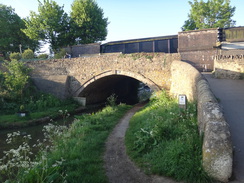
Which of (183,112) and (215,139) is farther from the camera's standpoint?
(183,112)

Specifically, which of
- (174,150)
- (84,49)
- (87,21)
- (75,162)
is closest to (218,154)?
(174,150)

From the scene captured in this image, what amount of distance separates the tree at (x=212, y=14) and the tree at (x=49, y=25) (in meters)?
16.4

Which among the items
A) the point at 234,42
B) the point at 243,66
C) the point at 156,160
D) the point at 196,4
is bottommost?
the point at 156,160

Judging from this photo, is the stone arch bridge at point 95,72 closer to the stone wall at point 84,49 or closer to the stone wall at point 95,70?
the stone wall at point 95,70

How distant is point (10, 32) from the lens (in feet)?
88.9

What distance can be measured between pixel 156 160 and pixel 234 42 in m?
13.4

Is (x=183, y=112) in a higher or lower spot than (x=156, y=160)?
higher

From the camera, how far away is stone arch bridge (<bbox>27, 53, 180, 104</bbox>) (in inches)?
505

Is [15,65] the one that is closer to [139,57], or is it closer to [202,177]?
[139,57]

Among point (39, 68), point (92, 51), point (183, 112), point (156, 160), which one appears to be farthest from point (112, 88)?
point (156, 160)

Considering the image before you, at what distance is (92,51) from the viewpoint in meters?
19.5

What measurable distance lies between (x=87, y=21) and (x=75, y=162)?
21938mm

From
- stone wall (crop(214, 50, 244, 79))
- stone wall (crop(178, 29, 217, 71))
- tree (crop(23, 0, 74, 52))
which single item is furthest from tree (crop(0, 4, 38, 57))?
stone wall (crop(214, 50, 244, 79))

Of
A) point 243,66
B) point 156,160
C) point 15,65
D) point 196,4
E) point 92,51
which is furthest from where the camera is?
point 196,4
